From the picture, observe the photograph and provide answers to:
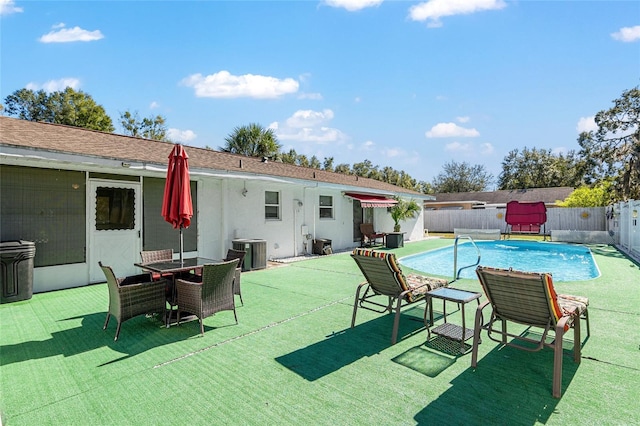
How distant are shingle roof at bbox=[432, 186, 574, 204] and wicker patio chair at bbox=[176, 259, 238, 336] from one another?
42.3 metres

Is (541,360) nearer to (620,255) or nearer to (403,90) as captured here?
(620,255)

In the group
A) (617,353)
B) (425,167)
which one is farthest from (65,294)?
(425,167)

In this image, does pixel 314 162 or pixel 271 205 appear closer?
pixel 271 205

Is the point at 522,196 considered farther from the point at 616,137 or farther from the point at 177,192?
the point at 177,192

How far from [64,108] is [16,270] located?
37405 mm

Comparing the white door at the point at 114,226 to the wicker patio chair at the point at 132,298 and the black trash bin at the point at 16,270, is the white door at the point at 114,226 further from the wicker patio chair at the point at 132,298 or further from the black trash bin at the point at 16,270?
the wicker patio chair at the point at 132,298

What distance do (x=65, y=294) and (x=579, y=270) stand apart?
56.6ft

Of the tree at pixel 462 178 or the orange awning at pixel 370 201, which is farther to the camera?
the tree at pixel 462 178

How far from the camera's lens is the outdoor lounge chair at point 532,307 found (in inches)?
149

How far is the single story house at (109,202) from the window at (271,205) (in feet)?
0.14

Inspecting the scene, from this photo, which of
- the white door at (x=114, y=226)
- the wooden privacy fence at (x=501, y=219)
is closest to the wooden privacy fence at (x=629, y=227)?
the wooden privacy fence at (x=501, y=219)

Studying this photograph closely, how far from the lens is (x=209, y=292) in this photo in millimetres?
5586

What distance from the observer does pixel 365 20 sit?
14000 millimetres

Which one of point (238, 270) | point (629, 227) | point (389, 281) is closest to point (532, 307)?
point (389, 281)
